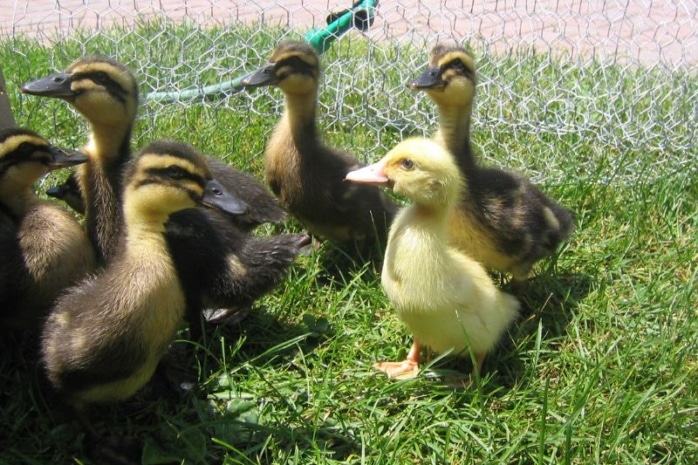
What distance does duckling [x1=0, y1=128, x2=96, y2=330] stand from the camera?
2.61 metres

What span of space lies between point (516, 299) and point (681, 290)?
25.3 inches

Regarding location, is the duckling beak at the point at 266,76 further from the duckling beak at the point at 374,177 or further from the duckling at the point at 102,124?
the duckling beak at the point at 374,177

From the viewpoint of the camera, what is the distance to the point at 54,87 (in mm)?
2988

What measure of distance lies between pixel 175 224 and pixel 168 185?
46cm

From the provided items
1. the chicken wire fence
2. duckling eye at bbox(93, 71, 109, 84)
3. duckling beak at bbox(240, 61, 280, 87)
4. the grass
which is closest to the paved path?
the chicken wire fence

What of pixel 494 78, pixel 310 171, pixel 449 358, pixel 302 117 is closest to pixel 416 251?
pixel 449 358

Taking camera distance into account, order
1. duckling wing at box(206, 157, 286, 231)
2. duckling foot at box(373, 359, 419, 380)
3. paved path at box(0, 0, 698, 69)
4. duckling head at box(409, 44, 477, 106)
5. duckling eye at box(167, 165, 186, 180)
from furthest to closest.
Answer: paved path at box(0, 0, 698, 69) < duckling wing at box(206, 157, 286, 231) < duckling head at box(409, 44, 477, 106) < duckling foot at box(373, 359, 419, 380) < duckling eye at box(167, 165, 186, 180)

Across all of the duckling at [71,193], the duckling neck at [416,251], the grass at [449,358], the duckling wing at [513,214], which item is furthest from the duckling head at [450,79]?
the duckling at [71,193]

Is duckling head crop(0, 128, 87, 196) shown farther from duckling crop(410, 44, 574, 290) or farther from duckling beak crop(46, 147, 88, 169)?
duckling crop(410, 44, 574, 290)

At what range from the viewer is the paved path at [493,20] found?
4793 mm

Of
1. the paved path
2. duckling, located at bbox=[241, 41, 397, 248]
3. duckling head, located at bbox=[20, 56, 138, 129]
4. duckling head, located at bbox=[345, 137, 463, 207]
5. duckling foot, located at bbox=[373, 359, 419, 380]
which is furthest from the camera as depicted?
the paved path

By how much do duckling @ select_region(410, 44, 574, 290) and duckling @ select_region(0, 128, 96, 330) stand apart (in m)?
1.34

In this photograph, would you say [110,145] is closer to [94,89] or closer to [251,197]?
[94,89]

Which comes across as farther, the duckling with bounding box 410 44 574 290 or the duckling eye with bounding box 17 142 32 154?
the duckling with bounding box 410 44 574 290
